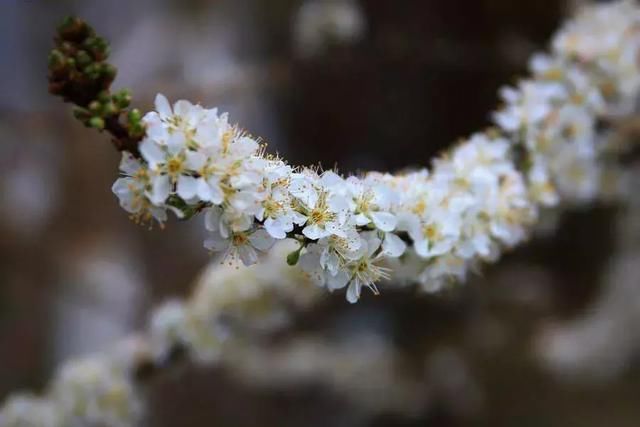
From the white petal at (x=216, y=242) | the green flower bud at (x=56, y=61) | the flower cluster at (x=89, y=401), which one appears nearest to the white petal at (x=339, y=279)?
the white petal at (x=216, y=242)

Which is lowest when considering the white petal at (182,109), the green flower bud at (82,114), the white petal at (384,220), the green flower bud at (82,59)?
the green flower bud at (82,114)

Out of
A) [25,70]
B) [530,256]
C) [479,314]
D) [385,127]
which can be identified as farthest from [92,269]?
[530,256]

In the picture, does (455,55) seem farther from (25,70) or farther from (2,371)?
(2,371)

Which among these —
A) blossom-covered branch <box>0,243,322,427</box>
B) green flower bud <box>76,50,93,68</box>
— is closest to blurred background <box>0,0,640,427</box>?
blossom-covered branch <box>0,243,322,427</box>

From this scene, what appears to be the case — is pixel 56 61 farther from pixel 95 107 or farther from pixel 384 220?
pixel 384 220

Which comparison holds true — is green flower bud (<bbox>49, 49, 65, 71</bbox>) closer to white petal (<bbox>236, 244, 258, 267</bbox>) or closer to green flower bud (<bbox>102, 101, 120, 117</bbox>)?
green flower bud (<bbox>102, 101, 120, 117</bbox>)

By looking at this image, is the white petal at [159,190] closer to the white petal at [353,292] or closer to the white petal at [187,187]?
the white petal at [187,187]
